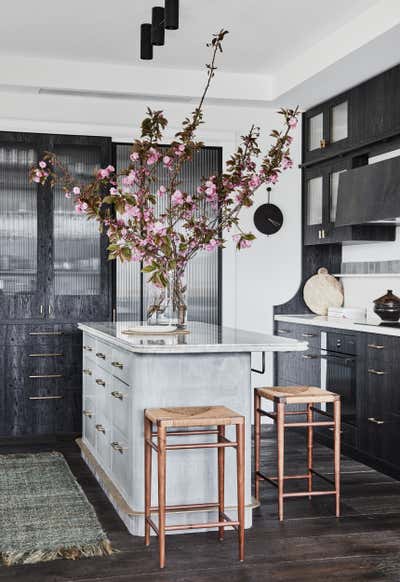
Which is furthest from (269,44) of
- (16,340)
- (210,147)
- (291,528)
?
(291,528)

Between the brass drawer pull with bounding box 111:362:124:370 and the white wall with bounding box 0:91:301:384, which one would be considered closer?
the brass drawer pull with bounding box 111:362:124:370

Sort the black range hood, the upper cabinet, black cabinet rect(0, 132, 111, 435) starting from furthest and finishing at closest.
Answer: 1. black cabinet rect(0, 132, 111, 435)
2. the upper cabinet
3. the black range hood

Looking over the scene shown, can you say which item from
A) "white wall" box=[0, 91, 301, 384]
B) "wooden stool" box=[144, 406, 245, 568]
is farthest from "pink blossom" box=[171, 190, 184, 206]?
"white wall" box=[0, 91, 301, 384]

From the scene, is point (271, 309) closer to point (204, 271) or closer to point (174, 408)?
point (204, 271)

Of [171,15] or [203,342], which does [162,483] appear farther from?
[171,15]

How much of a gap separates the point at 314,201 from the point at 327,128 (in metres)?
0.63

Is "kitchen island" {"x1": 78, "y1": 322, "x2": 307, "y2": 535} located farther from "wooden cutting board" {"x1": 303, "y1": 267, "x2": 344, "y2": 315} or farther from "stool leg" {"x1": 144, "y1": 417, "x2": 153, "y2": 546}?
"wooden cutting board" {"x1": 303, "y1": 267, "x2": 344, "y2": 315}

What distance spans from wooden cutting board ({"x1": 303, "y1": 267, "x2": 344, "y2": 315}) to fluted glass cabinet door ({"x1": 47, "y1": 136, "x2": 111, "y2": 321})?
1.69 metres

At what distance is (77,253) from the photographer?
6449 mm

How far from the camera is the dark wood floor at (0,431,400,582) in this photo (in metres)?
3.31

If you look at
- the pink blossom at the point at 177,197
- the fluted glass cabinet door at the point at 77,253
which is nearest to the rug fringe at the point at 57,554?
the pink blossom at the point at 177,197

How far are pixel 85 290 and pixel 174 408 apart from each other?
295 cm

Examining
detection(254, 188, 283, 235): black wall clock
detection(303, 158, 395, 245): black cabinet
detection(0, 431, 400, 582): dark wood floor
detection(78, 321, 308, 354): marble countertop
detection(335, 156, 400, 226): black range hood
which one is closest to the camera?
detection(0, 431, 400, 582): dark wood floor

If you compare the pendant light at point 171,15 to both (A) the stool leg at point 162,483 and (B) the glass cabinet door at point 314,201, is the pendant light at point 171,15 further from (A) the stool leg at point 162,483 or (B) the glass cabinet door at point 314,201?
(B) the glass cabinet door at point 314,201
